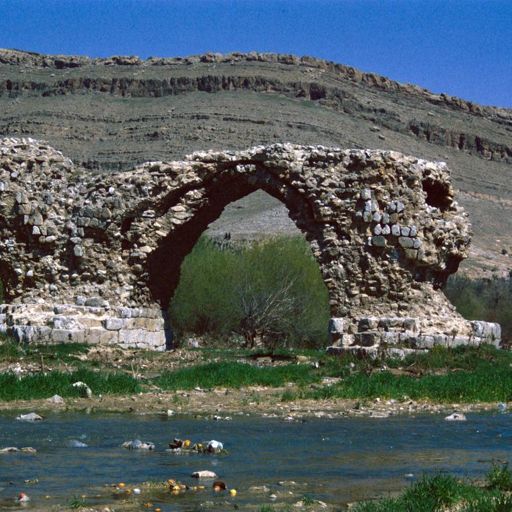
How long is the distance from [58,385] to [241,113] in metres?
86.1

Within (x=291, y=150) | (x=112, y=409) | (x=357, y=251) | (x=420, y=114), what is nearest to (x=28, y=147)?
(x=291, y=150)

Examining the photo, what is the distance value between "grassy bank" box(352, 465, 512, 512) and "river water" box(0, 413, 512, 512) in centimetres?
55

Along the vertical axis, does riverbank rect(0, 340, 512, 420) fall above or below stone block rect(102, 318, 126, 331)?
below

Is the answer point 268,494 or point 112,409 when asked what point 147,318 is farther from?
point 268,494

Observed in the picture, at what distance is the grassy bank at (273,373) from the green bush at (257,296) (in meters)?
11.2

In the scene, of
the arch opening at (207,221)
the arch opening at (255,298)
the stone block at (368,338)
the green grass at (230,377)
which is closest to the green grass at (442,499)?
the green grass at (230,377)

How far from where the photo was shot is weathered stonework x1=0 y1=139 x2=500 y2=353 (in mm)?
19875

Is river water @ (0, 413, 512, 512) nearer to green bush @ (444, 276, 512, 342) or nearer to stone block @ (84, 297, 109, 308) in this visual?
stone block @ (84, 297, 109, 308)

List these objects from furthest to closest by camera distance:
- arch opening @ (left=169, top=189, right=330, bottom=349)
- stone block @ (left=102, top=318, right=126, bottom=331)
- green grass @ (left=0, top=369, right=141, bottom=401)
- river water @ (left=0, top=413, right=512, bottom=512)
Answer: arch opening @ (left=169, top=189, right=330, bottom=349), stone block @ (left=102, top=318, right=126, bottom=331), green grass @ (left=0, top=369, right=141, bottom=401), river water @ (left=0, top=413, right=512, bottom=512)

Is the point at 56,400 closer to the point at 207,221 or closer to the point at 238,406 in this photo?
the point at 238,406

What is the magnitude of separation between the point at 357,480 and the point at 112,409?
5.53m

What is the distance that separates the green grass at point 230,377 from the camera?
15.6 m

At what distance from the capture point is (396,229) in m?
19.8

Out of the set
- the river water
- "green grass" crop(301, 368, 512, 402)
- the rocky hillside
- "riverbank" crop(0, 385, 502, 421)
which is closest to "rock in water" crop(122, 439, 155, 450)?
the river water
